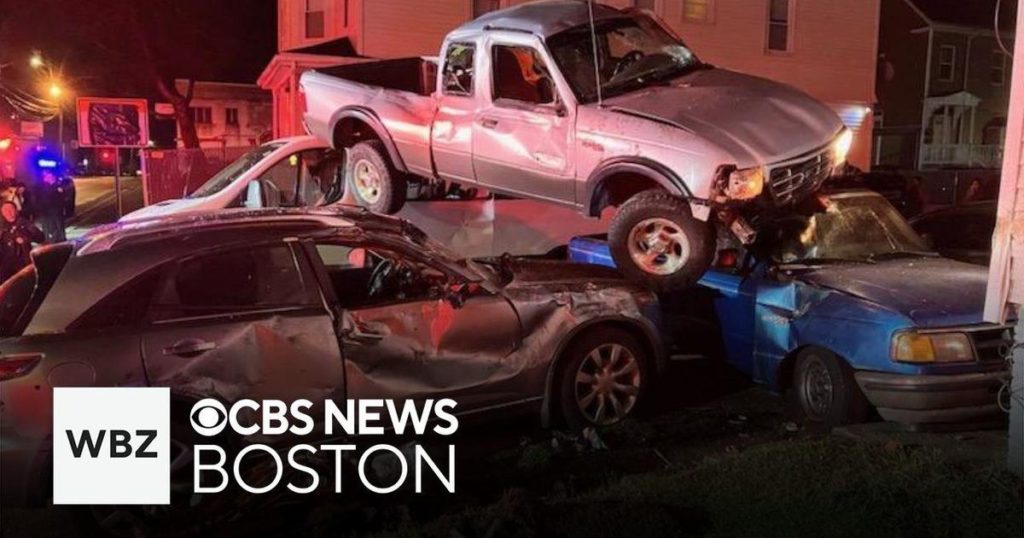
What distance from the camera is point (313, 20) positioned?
709 inches

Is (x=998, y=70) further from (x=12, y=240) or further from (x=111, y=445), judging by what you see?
(x=111, y=445)

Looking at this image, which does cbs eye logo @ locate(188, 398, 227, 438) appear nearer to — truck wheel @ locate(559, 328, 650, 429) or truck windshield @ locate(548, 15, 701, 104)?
truck wheel @ locate(559, 328, 650, 429)

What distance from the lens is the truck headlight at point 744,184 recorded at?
6102 mm

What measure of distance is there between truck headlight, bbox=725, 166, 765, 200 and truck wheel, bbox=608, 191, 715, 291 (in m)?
0.29

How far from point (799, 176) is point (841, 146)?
1.95 feet

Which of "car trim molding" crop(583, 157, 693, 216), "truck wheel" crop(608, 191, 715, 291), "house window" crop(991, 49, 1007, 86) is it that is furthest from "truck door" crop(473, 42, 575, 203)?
"house window" crop(991, 49, 1007, 86)

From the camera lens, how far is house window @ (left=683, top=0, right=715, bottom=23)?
61.3 ft

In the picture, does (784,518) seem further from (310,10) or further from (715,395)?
(310,10)

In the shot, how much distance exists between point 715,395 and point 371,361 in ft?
10.1

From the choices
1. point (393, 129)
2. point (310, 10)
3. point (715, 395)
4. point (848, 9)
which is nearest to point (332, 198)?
point (393, 129)

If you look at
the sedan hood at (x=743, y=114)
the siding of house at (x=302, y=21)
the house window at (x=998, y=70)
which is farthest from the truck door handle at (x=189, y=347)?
the house window at (x=998, y=70)

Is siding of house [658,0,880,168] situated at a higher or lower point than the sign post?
higher

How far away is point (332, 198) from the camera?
30.4ft

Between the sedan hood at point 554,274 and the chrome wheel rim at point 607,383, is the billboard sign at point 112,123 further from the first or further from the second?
the chrome wheel rim at point 607,383
